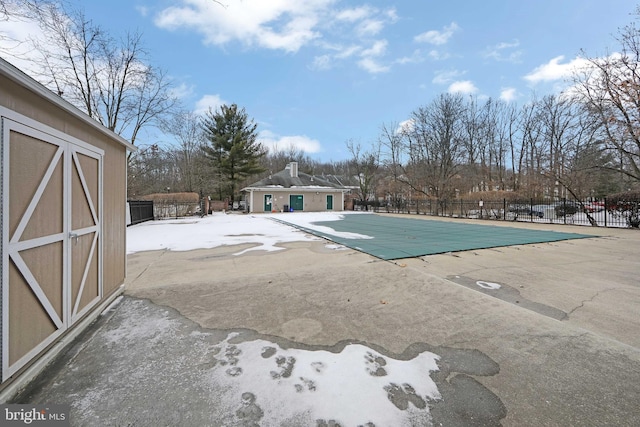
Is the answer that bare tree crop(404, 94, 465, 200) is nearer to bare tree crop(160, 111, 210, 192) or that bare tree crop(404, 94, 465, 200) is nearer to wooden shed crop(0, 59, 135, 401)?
bare tree crop(160, 111, 210, 192)

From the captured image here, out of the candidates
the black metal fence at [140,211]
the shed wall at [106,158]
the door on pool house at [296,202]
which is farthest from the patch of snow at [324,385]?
the door on pool house at [296,202]

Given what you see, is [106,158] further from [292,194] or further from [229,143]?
[229,143]

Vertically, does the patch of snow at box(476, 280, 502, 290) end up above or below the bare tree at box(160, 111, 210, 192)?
below

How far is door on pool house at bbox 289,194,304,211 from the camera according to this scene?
1107 inches

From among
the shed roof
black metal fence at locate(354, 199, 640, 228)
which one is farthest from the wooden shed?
black metal fence at locate(354, 199, 640, 228)

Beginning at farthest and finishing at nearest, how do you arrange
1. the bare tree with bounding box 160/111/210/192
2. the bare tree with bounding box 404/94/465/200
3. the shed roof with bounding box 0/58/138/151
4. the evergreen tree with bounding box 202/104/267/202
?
the evergreen tree with bounding box 202/104/267/202 < the bare tree with bounding box 160/111/210/192 < the bare tree with bounding box 404/94/465/200 < the shed roof with bounding box 0/58/138/151

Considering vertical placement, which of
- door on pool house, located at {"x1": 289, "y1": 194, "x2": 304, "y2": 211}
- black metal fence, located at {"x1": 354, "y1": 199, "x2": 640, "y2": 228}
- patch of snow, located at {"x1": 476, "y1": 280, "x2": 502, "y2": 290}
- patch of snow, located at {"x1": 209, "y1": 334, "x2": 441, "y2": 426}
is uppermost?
door on pool house, located at {"x1": 289, "y1": 194, "x2": 304, "y2": 211}

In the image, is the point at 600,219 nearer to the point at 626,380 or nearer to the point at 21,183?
the point at 626,380

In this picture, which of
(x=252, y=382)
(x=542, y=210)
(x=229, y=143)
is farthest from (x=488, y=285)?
(x=229, y=143)

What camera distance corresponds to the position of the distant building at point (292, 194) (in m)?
26.8

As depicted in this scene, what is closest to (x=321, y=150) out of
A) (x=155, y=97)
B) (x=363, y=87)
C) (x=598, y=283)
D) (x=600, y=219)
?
(x=363, y=87)

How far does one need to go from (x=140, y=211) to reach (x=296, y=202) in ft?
49.4

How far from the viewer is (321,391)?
1.86 meters

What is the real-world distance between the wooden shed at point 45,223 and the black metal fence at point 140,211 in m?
12.5
